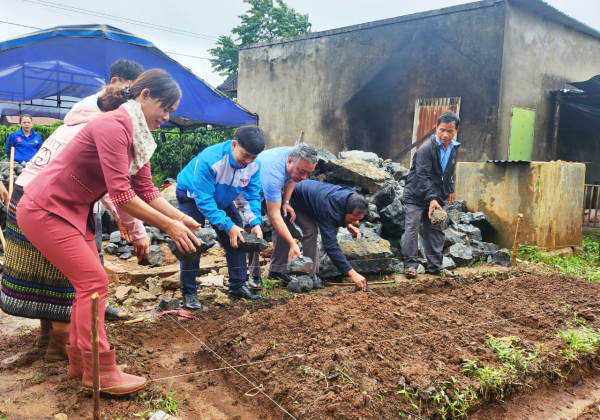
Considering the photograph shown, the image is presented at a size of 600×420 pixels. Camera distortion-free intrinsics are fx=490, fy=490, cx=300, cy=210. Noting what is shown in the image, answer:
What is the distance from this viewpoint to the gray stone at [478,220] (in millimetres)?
7418

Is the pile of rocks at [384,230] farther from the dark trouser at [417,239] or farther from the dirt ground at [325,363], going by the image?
the dirt ground at [325,363]

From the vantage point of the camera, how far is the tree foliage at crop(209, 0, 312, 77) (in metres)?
24.8

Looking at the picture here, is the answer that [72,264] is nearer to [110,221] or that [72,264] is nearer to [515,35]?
[110,221]

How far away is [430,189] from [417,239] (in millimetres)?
652

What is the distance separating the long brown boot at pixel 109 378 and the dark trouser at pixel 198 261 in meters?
1.81

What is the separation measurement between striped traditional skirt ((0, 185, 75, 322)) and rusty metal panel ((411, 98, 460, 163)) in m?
9.41

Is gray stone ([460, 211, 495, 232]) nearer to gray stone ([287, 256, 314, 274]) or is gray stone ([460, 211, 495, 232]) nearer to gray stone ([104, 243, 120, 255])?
gray stone ([287, 256, 314, 274])

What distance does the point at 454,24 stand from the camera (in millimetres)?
10516

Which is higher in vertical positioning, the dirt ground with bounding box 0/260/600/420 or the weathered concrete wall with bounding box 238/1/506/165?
the weathered concrete wall with bounding box 238/1/506/165

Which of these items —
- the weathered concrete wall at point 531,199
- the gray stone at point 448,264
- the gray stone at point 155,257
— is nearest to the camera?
the gray stone at point 155,257

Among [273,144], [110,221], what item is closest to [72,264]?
[110,221]

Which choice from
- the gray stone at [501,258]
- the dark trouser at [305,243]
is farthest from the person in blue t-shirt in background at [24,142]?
the gray stone at [501,258]

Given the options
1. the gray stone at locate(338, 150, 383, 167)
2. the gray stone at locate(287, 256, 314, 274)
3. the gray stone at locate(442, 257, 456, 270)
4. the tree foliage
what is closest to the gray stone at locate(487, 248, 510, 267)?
the gray stone at locate(442, 257, 456, 270)

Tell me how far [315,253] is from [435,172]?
5.97ft
